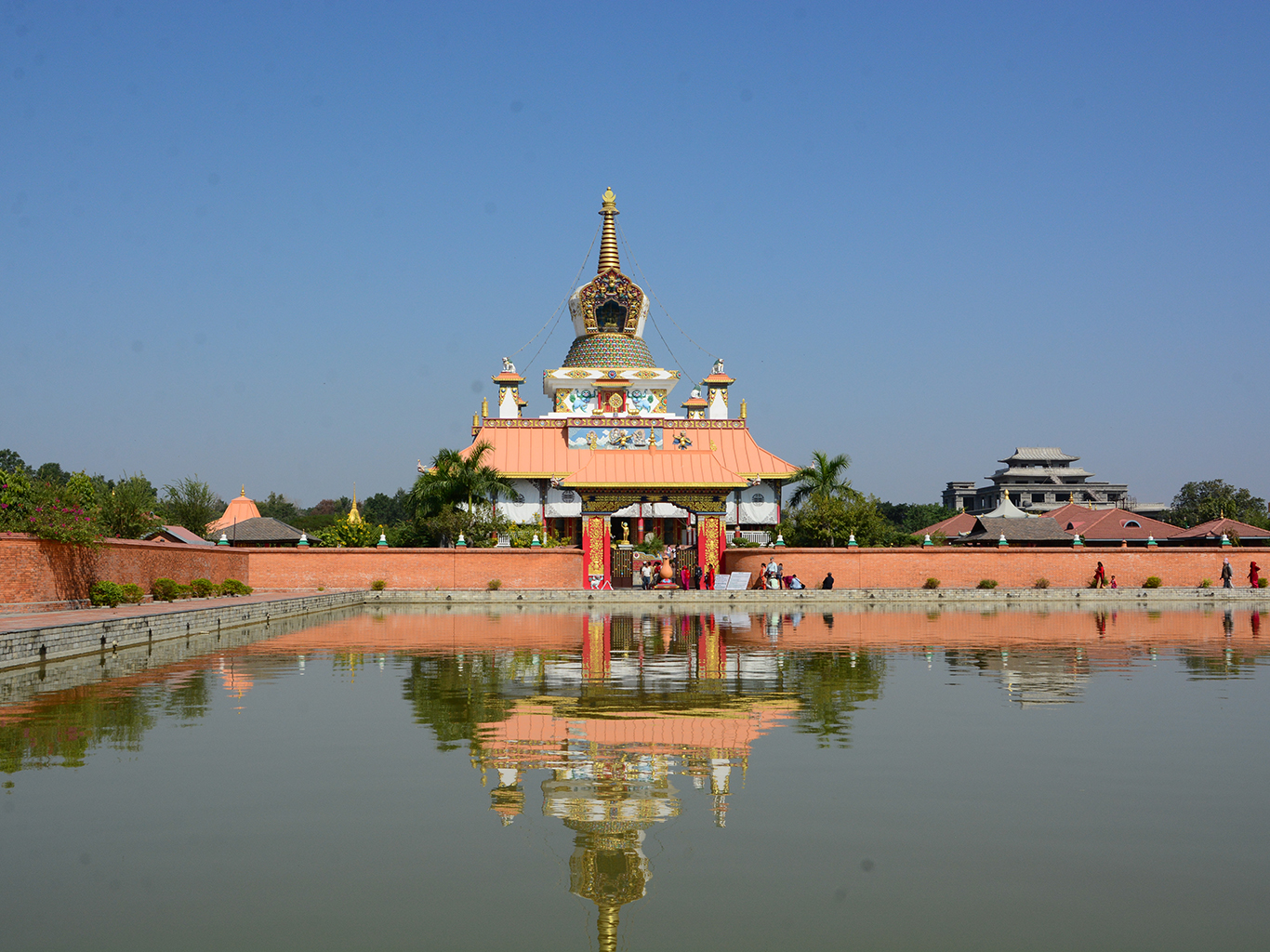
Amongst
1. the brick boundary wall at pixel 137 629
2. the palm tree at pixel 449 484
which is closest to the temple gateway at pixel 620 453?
the palm tree at pixel 449 484

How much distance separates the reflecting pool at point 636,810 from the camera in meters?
5.23

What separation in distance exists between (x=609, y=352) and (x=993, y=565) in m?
25.7

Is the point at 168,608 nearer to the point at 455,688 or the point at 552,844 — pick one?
the point at 455,688

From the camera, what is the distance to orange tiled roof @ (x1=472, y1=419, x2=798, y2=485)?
4731 centimetres

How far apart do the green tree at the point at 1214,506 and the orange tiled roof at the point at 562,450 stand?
77.1 feet

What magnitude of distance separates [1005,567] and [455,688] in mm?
25480

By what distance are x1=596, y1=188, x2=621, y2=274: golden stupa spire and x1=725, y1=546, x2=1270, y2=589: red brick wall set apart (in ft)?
88.9

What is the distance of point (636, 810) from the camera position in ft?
23.1

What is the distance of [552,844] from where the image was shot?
638cm

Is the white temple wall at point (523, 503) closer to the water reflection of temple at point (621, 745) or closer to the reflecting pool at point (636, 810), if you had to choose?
the water reflection of temple at point (621, 745)

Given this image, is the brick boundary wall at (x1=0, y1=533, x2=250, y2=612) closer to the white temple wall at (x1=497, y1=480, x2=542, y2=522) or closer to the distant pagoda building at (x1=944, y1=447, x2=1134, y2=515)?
the white temple wall at (x1=497, y1=480, x2=542, y2=522)

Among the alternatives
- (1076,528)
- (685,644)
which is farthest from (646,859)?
(1076,528)

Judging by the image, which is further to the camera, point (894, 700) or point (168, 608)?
point (168, 608)

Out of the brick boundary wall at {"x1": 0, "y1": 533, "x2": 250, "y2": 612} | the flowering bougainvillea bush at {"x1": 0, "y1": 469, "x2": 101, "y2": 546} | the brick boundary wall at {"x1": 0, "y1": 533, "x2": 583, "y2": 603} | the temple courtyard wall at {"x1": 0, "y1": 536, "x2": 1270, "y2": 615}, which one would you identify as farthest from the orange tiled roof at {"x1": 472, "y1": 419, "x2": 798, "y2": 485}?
the flowering bougainvillea bush at {"x1": 0, "y1": 469, "x2": 101, "y2": 546}
